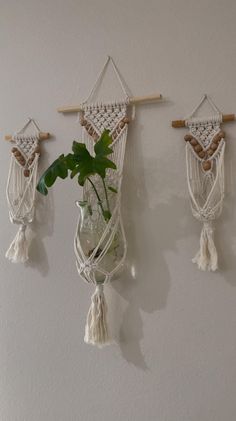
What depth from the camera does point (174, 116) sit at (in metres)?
0.85

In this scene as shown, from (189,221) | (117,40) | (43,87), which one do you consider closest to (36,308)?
(189,221)

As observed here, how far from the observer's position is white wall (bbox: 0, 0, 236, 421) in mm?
807

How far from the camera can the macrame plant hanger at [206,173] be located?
0.78 metres

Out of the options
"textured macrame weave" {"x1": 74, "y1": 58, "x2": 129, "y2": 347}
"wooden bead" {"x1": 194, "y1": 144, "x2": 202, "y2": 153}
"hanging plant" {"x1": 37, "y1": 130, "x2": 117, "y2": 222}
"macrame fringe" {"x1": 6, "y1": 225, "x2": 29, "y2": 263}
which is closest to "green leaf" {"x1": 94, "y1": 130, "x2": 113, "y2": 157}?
"hanging plant" {"x1": 37, "y1": 130, "x2": 117, "y2": 222}

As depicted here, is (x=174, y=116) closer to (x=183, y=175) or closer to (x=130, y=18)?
(x=183, y=175)

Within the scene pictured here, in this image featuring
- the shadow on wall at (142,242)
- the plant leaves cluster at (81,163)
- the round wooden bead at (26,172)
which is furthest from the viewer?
the round wooden bead at (26,172)

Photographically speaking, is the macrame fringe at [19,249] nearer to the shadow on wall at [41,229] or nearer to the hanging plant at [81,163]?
the shadow on wall at [41,229]

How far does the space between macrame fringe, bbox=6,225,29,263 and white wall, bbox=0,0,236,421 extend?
40 mm

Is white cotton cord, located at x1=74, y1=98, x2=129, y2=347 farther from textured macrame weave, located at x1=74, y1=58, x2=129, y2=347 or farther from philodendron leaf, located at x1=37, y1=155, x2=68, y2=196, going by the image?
philodendron leaf, located at x1=37, y1=155, x2=68, y2=196

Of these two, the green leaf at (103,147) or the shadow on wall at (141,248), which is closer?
the green leaf at (103,147)

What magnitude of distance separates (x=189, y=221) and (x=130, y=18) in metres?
0.55

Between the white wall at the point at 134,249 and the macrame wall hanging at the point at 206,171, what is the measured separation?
0.03 metres

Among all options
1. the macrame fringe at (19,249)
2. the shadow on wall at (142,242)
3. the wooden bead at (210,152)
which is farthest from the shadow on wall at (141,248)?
the macrame fringe at (19,249)

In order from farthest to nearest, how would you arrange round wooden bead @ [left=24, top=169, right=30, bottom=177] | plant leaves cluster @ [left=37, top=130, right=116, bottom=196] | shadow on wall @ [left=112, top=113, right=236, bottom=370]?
round wooden bead @ [left=24, top=169, right=30, bottom=177] → shadow on wall @ [left=112, top=113, right=236, bottom=370] → plant leaves cluster @ [left=37, top=130, right=116, bottom=196]
